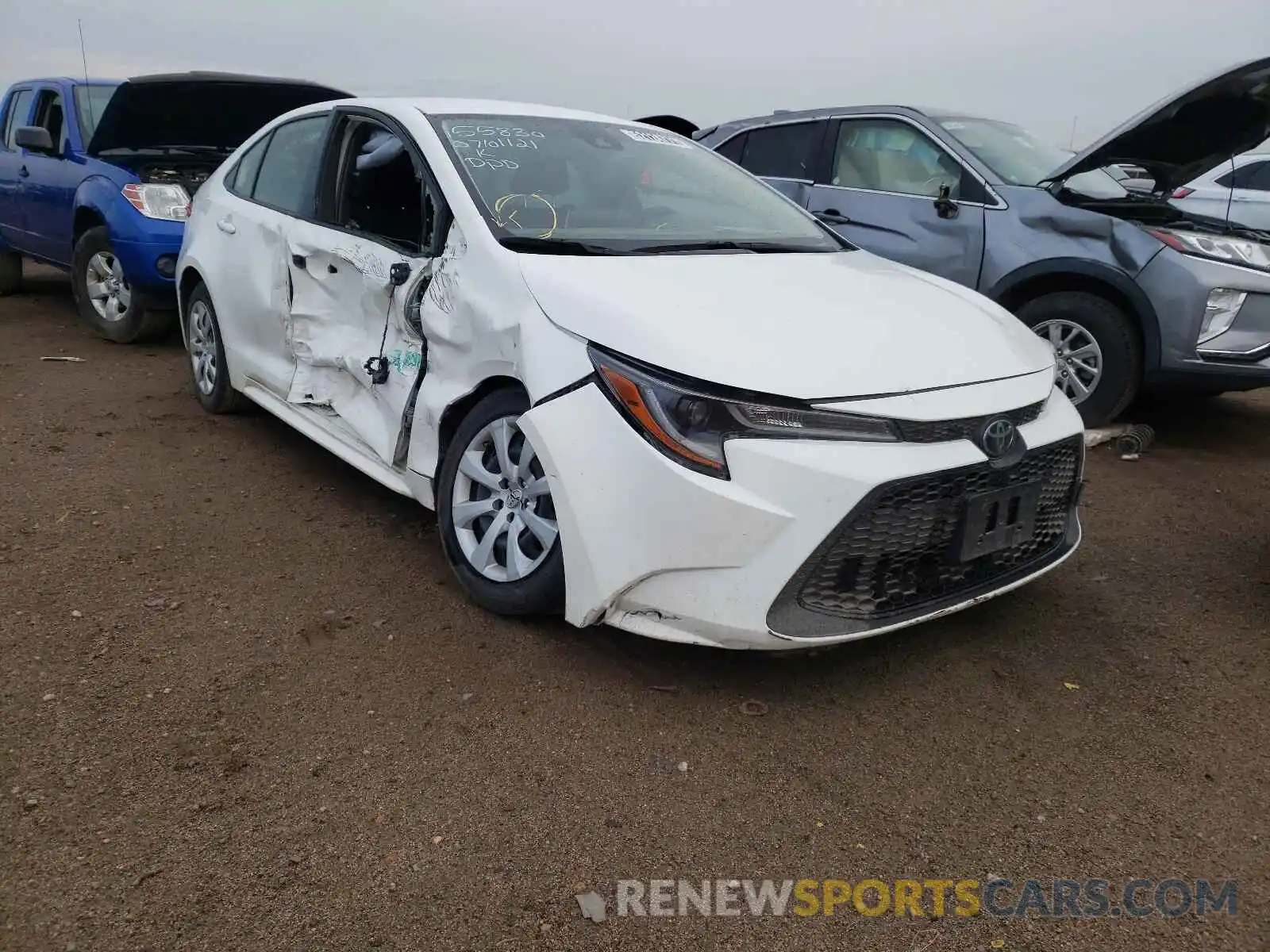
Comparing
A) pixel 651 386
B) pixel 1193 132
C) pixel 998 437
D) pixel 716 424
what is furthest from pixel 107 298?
pixel 1193 132

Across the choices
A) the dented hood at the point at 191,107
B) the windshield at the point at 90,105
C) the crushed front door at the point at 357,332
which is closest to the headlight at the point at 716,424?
the crushed front door at the point at 357,332

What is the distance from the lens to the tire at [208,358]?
481 cm

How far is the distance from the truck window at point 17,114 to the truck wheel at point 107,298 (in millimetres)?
1658

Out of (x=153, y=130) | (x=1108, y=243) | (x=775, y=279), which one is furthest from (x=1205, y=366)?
(x=153, y=130)

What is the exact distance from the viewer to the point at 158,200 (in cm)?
642

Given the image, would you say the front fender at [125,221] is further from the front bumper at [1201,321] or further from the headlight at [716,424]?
the front bumper at [1201,321]

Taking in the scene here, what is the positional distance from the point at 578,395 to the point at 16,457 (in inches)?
127

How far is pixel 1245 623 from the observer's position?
3.27m

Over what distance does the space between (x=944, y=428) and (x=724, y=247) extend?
1159 millimetres

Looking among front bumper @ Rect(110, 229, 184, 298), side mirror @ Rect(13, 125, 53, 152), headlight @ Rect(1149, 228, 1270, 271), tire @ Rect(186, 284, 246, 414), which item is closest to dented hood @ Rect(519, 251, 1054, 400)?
headlight @ Rect(1149, 228, 1270, 271)

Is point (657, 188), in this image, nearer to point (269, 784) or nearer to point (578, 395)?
point (578, 395)

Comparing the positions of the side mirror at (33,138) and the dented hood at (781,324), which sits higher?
the side mirror at (33,138)

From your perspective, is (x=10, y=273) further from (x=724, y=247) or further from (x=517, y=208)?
(x=724, y=247)

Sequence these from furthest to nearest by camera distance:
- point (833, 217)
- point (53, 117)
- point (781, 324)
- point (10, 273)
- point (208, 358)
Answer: point (10, 273), point (53, 117), point (833, 217), point (208, 358), point (781, 324)
